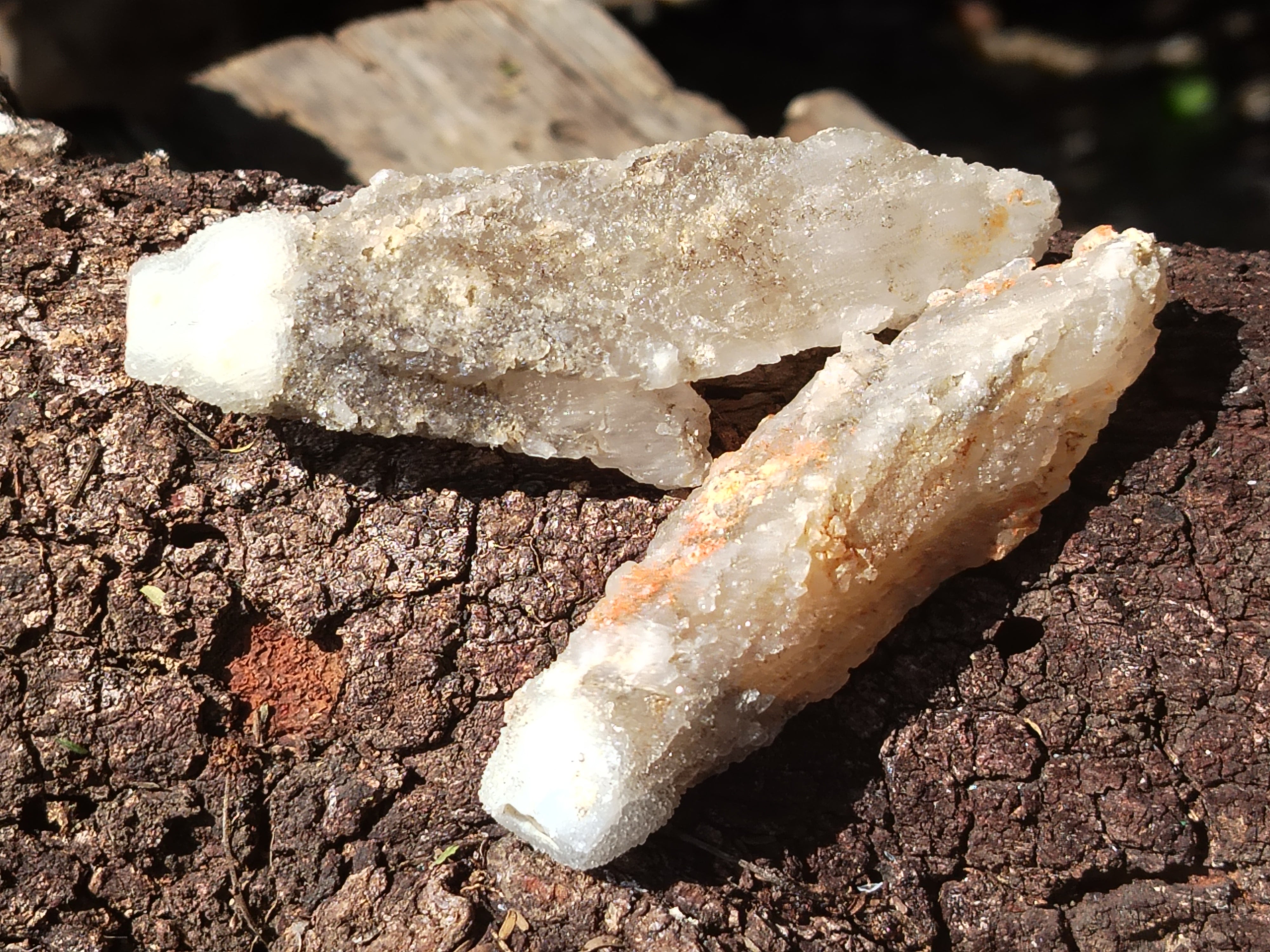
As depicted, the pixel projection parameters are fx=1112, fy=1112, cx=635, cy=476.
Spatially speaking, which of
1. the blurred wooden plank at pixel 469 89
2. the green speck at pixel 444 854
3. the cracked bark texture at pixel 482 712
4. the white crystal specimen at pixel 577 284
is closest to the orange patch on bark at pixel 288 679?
the cracked bark texture at pixel 482 712

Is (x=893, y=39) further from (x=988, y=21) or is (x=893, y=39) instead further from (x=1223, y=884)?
(x=1223, y=884)

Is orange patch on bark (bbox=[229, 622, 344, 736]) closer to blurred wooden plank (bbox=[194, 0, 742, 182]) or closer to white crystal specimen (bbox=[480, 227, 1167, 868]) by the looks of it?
white crystal specimen (bbox=[480, 227, 1167, 868])

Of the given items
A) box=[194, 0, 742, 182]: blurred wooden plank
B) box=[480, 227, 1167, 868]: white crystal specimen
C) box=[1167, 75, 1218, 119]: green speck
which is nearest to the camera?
box=[480, 227, 1167, 868]: white crystal specimen

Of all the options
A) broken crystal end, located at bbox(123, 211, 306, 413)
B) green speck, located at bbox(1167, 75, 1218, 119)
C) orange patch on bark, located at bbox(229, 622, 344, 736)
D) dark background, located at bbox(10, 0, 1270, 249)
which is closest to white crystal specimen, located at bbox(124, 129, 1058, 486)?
broken crystal end, located at bbox(123, 211, 306, 413)

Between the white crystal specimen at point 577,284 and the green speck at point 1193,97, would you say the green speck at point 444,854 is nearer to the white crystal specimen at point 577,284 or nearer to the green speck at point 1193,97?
the white crystal specimen at point 577,284

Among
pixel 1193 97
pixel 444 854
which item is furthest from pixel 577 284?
pixel 1193 97
